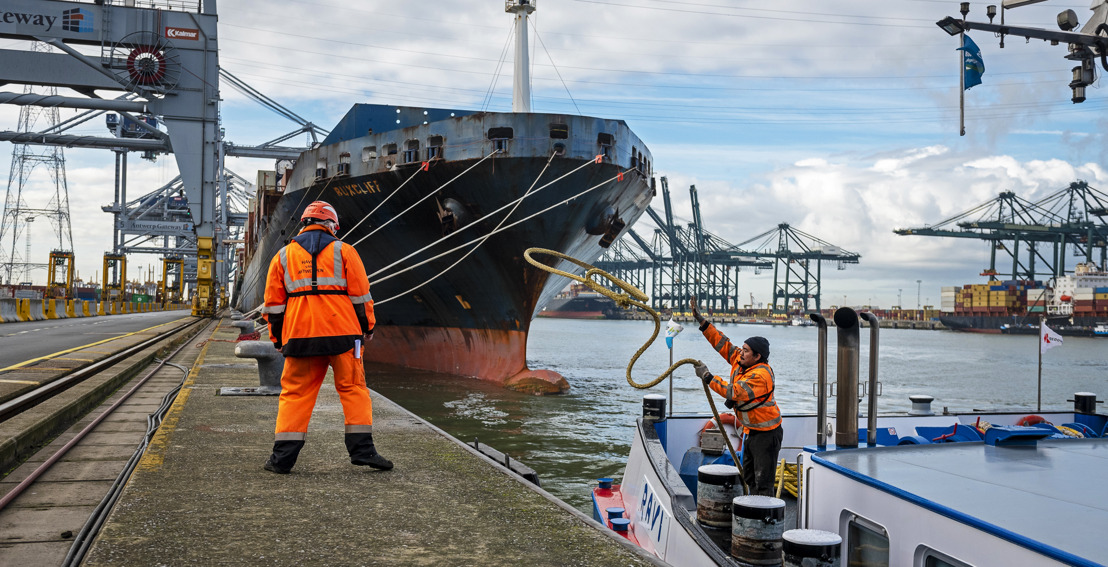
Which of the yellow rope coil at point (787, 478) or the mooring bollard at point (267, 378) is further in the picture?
the mooring bollard at point (267, 378)

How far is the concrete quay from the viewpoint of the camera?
10.8ft

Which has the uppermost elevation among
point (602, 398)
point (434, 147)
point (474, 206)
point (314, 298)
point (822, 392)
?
point (434, 147)

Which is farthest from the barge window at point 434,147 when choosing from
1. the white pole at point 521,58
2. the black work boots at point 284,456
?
the black work boots at point 284,456

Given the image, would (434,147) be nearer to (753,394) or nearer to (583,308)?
(753,394)

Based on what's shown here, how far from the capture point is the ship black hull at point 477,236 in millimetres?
18578

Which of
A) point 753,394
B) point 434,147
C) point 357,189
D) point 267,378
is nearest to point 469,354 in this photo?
point 357,189

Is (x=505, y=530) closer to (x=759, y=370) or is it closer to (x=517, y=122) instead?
(x=759, y=370)

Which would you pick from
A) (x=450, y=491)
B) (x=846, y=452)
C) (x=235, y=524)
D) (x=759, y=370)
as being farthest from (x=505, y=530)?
(x=759, y=370)

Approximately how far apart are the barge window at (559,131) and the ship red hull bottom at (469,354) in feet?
17.1

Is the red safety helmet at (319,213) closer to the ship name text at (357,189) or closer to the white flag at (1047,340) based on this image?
the white flag at (1047,340)

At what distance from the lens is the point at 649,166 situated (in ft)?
73.4

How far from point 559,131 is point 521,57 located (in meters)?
5.36

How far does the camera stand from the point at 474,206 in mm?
19125

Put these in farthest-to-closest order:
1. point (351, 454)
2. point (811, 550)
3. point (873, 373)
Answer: point (873, 373), point (351, 454), point (811, 550)
